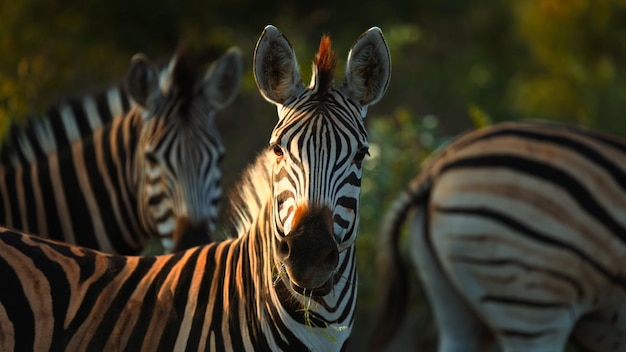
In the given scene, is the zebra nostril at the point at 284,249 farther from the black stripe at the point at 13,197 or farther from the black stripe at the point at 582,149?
the black stripe at the point at 582,149

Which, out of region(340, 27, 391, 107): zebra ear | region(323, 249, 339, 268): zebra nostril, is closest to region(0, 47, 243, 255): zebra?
region(340, 27, 391, 107): zebra ear

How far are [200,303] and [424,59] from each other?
17800mm

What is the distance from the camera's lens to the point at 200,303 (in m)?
4.40

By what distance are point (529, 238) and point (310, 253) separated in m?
3.48

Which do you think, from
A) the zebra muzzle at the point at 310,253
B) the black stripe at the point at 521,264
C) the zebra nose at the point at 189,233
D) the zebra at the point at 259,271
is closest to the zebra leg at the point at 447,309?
the black stripe at the point at 521,264

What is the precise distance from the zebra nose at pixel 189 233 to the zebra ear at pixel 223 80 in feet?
3.51

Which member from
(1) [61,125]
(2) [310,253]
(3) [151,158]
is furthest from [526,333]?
(2) [310,253]

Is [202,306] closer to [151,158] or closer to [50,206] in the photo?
[151,158]

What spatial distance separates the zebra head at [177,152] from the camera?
6781mm

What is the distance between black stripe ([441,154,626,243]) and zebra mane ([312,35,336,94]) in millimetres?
3092

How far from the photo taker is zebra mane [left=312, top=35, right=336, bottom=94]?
434cm

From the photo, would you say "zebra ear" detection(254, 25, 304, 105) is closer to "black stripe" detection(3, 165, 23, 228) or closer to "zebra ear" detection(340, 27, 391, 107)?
"zebra ear" detection(340, 27, 391, 107)

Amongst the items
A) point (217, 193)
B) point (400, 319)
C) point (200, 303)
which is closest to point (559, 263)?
point (400, 319)

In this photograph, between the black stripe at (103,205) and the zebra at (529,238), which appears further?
the black stripe at (103,205)
